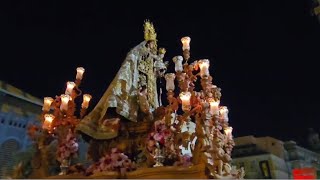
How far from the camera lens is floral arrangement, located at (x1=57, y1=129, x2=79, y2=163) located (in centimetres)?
661

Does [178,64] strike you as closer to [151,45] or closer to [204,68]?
[204,68]

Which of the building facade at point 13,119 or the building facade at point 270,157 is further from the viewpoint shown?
the building facade at point 270,157

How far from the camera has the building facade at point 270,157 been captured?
20480 mm

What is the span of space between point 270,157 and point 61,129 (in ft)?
55.4

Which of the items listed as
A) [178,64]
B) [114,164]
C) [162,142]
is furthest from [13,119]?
[162,142]

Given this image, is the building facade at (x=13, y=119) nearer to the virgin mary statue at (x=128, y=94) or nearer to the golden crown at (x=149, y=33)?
the virgin mary statue at (x=128, y=94)

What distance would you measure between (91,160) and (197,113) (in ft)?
9.54

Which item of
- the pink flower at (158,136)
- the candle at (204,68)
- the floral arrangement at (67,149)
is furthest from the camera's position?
the floral arrangement at (67,149)

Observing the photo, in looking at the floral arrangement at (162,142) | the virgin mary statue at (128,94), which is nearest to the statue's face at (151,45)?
the virgin mary statue at (128,94)

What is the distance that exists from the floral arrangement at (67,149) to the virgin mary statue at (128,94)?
1.02ft

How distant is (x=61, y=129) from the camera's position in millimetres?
7164

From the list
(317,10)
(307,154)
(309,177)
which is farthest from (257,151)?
(309,177)

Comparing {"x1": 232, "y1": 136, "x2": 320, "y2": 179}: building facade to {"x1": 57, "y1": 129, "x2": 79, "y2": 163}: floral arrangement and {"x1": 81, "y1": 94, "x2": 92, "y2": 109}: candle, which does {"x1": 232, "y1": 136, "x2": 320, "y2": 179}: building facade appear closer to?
{"x1": 81, "y1": 94, "x2": 92, "y2": 109}: candle

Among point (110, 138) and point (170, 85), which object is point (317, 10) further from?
point (110, 138)
